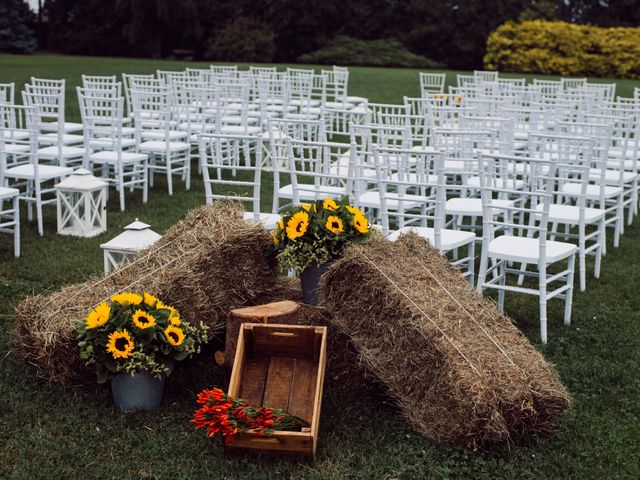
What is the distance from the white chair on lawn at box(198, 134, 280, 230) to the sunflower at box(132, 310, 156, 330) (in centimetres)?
109

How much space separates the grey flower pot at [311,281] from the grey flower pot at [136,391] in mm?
1031

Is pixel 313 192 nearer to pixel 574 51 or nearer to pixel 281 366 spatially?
pixel 281 366

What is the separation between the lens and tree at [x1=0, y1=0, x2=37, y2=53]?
110 feet

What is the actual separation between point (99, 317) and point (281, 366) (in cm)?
93

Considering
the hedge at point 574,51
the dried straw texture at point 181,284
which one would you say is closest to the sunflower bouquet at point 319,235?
the dried straw texture at point 181,284

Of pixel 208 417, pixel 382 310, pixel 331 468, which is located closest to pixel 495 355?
pixel 382 310

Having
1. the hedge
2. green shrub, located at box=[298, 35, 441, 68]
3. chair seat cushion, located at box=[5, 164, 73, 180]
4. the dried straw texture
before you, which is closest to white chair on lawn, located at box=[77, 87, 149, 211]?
chair seat cushion, located at box=[5, 164, 73, 180]

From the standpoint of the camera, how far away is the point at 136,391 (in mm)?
4473

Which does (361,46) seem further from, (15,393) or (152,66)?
(15,393)

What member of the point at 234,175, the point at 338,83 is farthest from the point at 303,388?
the point at 338,83

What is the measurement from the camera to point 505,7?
35656mm

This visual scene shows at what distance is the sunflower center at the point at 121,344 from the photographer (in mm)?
4316

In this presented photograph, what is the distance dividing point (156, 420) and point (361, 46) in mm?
31905

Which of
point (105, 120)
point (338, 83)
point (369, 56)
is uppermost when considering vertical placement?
point (369, 56)
